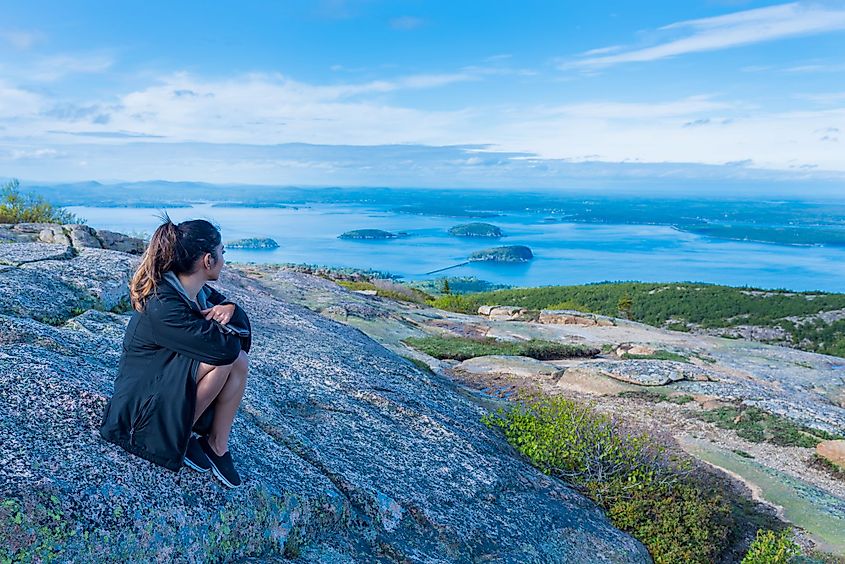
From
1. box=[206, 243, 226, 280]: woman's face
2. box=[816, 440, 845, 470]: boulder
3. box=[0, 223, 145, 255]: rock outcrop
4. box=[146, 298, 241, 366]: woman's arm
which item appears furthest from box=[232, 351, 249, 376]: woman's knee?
box=[0, 223, 145, 255]: rock outcrop

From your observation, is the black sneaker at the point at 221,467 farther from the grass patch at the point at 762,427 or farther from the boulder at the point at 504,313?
the boulder at the point at 504,313

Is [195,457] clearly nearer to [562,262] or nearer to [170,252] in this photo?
[170,252]

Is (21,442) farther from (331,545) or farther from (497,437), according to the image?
(497,437)

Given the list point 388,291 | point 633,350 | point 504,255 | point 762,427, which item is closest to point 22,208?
point 388,291

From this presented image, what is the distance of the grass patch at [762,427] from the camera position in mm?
14562

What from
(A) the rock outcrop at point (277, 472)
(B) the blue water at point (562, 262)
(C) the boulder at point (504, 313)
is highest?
(A) the rock outcrop at point (277, 472)

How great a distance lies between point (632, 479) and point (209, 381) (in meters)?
7.44

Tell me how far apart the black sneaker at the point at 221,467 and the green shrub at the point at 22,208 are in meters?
26.4

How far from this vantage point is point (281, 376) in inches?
408

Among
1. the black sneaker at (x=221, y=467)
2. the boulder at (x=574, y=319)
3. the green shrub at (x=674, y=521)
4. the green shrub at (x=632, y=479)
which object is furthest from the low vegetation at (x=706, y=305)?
the black sneaker at (x=221, y=467)

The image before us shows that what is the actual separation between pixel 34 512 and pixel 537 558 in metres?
5.47

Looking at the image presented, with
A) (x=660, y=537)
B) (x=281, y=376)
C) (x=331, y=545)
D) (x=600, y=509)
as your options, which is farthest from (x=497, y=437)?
(x=331, y=545)

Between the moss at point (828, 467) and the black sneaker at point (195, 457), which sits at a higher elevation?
the black sneaker at point (195, 457)

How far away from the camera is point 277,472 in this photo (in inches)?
265
